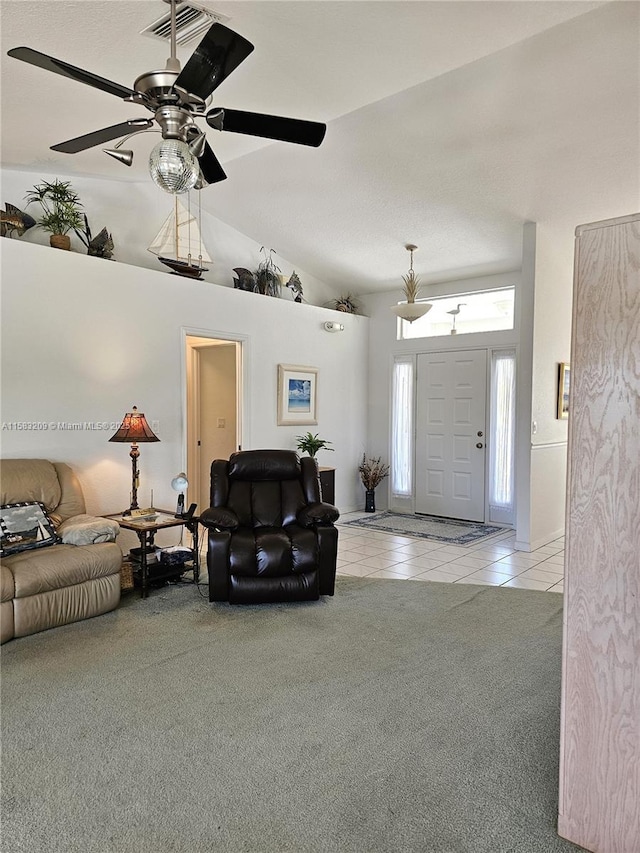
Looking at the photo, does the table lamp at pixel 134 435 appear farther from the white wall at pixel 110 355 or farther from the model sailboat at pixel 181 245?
the model sailboat at pixel 181 245

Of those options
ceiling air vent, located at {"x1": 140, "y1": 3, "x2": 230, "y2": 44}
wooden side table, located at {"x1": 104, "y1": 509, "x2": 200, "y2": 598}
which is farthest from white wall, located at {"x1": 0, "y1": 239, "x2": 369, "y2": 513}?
ceiling air vent, located at {"x1": 140, "y1": 3, "x2": 230, "y2": 44}

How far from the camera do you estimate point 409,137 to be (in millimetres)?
4062

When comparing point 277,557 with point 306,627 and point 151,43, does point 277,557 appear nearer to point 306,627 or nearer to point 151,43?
point 306,627

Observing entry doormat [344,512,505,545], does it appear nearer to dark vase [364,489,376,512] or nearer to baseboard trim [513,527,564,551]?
dark vase [364,489,376,512]

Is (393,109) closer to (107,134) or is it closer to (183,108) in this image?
(183,108)

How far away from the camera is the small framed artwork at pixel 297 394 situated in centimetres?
609

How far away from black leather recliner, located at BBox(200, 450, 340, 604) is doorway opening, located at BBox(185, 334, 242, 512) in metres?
1.90

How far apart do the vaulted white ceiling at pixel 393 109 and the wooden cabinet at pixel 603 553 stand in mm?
1750

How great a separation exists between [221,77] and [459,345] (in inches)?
197

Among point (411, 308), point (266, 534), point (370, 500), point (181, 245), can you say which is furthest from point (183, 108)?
point (370, 500)

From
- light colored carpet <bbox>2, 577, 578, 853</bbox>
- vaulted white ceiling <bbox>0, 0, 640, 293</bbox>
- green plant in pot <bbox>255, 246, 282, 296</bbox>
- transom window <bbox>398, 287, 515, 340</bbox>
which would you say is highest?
vaulted white ceiling <bbox>0, 0, 640, 293</bbox>

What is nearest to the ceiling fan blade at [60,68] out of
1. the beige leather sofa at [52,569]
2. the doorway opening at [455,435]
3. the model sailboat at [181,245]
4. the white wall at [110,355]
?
the white wall at [110,355]

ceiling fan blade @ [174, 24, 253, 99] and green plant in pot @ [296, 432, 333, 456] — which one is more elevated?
ceiling fan blade @ [174, 24, 253, 99]

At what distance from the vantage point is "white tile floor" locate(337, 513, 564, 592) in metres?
4.44
